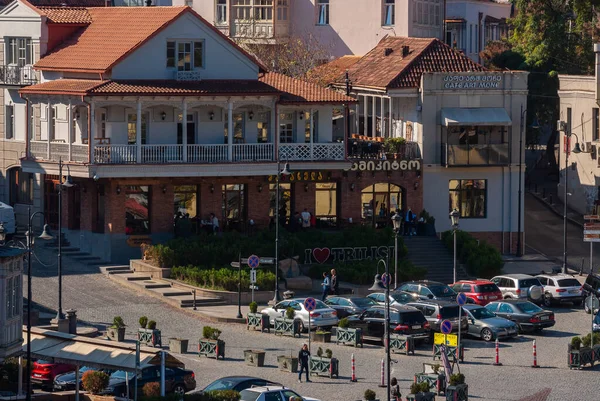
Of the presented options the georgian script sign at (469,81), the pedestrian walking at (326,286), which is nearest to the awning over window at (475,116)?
the georgian script sign at (469,81)

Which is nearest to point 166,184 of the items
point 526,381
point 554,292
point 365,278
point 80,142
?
point 80,142

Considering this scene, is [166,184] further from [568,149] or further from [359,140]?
[568,149]

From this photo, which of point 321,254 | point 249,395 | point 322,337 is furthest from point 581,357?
point 321,254

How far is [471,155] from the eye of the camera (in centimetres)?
7438

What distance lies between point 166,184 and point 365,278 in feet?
32.6

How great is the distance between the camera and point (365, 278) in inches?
2586

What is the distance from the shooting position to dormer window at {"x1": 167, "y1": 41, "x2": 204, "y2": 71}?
69812mm

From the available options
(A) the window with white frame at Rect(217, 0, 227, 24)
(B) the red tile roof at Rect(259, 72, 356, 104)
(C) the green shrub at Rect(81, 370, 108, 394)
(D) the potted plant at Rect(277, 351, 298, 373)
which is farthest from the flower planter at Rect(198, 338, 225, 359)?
(A) the window with white frame at Rect(217, 0, 227, 24)

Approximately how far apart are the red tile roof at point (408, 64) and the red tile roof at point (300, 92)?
3840 millimetres

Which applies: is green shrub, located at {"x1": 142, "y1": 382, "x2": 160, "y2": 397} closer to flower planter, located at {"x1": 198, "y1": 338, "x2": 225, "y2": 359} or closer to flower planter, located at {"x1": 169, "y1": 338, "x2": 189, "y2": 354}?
flower planter, located at {"x1": 198, "y1": 338, "x2": 225, "y2": 359}

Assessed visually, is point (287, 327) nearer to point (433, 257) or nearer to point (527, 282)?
point (527, 282)

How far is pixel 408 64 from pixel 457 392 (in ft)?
105

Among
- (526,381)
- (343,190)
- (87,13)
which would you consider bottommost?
(526,381)

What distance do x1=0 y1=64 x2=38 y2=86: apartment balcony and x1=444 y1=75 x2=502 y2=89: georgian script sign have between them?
18.8 m
